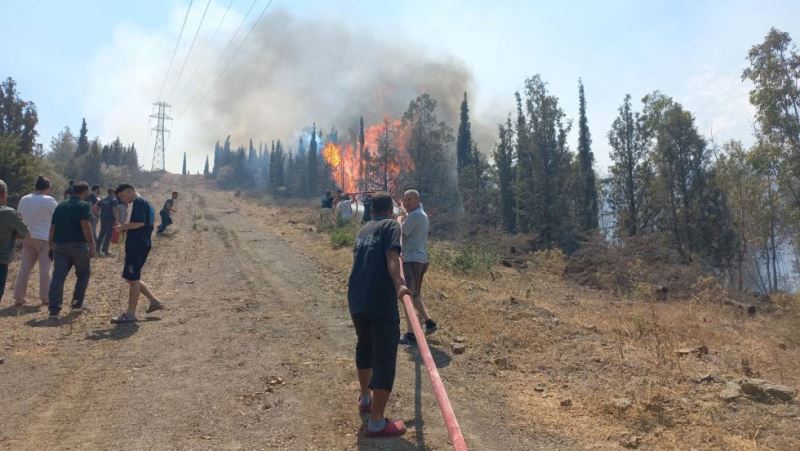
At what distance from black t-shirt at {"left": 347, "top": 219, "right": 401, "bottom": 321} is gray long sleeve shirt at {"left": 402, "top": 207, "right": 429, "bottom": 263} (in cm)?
228

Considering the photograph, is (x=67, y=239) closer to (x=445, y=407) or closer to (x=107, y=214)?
(x=107, y=214)

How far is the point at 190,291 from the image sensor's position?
30.3ft

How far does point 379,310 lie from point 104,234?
37.8 ft

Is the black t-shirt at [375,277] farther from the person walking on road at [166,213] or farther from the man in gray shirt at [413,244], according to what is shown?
the person walking on road at [166,213]

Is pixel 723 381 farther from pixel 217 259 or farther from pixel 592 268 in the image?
pixel 592 268

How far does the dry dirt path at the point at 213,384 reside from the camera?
3.71m

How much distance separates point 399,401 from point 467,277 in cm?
852

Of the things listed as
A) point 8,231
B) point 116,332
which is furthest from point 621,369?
point 8,231

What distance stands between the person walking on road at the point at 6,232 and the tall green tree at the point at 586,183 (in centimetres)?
4059

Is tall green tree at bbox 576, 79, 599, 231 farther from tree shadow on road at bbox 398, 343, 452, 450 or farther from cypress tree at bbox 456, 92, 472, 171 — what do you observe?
tree shadow on road at bbox 398, 343, 452, 450

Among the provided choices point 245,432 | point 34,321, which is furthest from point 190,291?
point 245,432

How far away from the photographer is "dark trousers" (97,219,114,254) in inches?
483

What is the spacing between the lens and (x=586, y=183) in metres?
44.1

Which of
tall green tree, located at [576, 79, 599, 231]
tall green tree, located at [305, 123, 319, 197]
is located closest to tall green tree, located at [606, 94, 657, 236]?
tall green tree, located at [576, 79, 599, 231]
